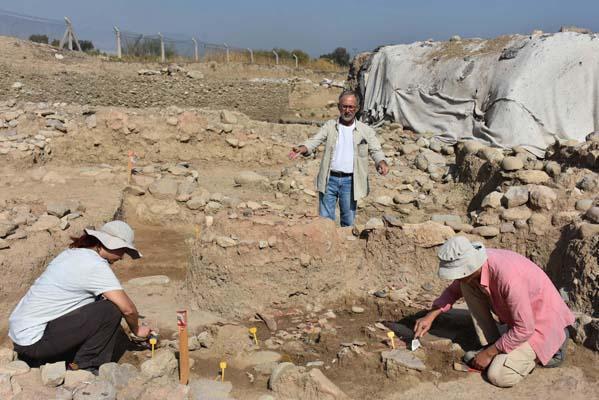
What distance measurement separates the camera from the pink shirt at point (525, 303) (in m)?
3.19

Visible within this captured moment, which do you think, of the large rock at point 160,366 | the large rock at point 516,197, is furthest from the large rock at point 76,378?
the large rock at point 516,197

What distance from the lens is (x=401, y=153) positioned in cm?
1130

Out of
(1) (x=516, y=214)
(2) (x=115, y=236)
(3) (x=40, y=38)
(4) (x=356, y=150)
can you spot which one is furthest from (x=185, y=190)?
(3) (x=40, y=38)

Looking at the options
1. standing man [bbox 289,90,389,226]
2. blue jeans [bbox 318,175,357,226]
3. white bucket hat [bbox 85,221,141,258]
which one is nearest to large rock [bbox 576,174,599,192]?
standing man [bbox 289,90,389,226]

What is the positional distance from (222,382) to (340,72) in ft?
78.1

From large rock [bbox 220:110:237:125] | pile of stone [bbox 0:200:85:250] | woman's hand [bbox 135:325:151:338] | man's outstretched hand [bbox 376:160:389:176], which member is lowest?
woman's hand [bbox 135:325:151:338]

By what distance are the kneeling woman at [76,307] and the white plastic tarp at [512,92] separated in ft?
29.5

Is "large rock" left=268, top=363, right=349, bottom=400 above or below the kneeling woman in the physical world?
below

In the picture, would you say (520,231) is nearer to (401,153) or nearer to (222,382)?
(222,382)

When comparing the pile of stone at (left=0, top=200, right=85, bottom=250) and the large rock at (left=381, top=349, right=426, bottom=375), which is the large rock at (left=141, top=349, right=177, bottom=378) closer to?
the large rock at (left=381, top=349, right=426, bottom=375)

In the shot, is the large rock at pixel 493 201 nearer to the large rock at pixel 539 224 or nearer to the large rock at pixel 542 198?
the large rock at pixel 542 198

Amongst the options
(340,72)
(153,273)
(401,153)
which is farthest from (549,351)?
(340,72)

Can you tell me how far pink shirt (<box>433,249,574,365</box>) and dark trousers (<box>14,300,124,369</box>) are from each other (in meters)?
2.27

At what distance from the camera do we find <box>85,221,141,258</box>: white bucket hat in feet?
11.0
